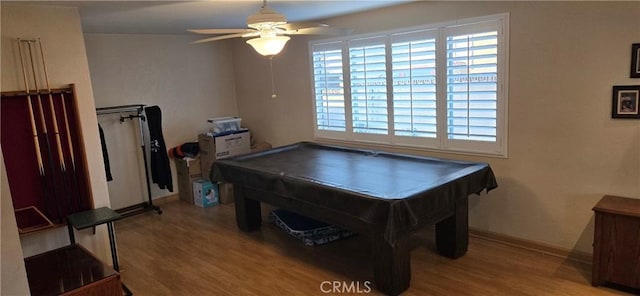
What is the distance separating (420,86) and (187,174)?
128 inches

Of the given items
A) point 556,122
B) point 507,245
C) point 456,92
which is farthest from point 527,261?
point 456,92

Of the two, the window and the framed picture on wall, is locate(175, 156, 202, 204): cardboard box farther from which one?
the framed picture on wall

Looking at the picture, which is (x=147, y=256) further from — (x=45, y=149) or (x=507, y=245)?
(x=507, y=245)

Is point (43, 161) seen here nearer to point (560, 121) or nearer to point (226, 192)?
point (226, 192)

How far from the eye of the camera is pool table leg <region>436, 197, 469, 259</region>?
3447 millimetres

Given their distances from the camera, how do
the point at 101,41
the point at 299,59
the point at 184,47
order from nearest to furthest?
the point at 101,41
the point at 299,59
the point at 184,47

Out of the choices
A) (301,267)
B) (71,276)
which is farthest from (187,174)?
(71,276)

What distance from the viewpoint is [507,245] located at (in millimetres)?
3725

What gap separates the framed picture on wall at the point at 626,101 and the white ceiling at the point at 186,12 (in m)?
1.91

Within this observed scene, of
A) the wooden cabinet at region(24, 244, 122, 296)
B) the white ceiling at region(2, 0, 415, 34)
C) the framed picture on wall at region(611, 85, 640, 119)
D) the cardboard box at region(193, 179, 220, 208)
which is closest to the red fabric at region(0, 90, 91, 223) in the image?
the wooden cabinet at region(24, 244, 122, 296)

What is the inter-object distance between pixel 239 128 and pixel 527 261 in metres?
3.90

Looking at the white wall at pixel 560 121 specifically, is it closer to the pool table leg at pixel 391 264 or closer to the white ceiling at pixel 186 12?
the white ceiling at pixel 186 12

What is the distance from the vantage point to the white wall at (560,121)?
3.02 m

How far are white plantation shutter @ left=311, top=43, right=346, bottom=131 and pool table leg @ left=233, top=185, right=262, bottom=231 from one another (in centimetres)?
139
